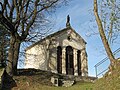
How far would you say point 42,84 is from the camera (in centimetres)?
2256

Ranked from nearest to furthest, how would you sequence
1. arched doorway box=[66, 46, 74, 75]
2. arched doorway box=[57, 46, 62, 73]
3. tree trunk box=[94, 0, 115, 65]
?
tree trunk box=[94, 0, 115, 65] → arched doorway box=[57, 46, 62, 73] → arched doorway box=[66, 46, 74, 75]

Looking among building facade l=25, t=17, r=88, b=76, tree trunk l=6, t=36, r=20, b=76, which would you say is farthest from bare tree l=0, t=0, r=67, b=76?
building facade l=25, t=17, r=88, b=76

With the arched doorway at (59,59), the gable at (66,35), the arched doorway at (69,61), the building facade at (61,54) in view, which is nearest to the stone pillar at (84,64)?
the building facade at (61,54)

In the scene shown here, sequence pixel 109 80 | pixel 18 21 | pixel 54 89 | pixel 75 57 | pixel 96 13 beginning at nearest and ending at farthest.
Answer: pixel 109 80 → pixel 96 13 → pixel 54 89 → pixel 18 21 → pixel 75 57

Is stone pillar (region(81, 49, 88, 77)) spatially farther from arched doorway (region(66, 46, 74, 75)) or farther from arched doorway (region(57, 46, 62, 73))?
arched doorway (region(57, 46, 62, 73))

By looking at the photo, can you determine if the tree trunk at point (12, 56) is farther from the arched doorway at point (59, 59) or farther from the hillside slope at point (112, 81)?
the arched doorway at point (59, 59)

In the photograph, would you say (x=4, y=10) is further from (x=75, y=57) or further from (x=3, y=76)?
(x=75, y=57)

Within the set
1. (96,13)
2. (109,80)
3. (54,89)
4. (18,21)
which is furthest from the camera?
(18,21)

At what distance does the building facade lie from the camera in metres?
38.8

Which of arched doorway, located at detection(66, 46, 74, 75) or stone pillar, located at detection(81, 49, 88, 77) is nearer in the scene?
arched doorway, located at detection(66, 46, 74, 75)

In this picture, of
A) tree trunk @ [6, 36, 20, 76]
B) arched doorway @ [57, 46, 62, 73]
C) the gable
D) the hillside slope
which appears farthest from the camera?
the gable

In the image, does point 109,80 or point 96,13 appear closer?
point 109,80

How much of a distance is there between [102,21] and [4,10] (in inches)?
307

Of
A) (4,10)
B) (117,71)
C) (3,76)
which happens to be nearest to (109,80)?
(117,71)
